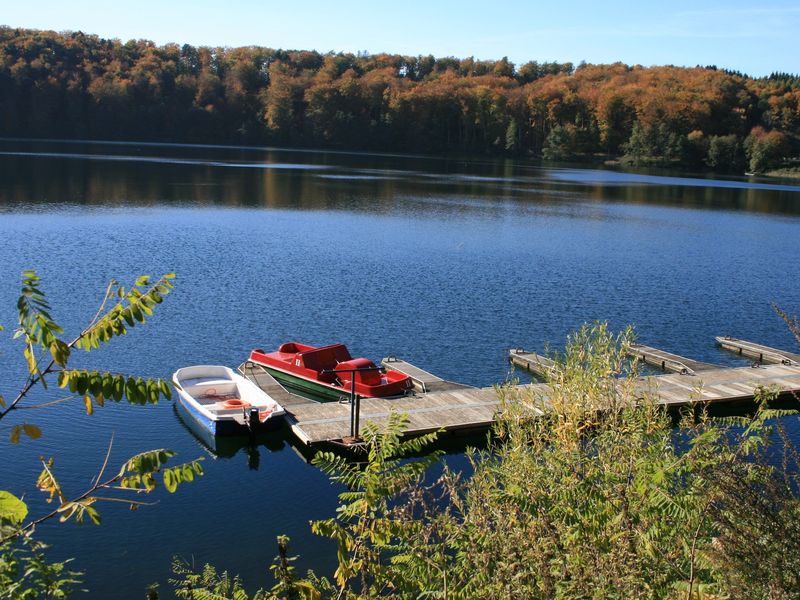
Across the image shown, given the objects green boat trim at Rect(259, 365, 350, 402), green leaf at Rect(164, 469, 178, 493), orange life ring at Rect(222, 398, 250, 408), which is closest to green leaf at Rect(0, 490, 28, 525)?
green leaf at Rect(164, 469, 178, 493)

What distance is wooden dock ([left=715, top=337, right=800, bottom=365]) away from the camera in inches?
1102

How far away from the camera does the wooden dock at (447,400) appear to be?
20.2 meters

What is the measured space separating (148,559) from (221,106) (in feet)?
478

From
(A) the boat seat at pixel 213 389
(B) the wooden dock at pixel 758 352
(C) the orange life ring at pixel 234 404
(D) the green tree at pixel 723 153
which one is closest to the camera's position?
(C) the orange life ring at pixel 234 404

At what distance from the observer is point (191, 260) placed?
41.5 m

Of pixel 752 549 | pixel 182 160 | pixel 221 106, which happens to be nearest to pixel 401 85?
pixel 221 106

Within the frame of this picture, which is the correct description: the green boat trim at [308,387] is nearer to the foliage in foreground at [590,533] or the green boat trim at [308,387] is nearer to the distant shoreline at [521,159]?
the foliage in foreground at [590,533]

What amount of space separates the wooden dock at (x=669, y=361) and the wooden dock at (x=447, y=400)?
0.28m

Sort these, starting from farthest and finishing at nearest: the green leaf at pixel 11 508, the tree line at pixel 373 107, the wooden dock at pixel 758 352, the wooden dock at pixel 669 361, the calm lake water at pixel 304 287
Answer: the tree line at pixel 373 107, the wooden dock at pixel 758 352, the wooden dock at pixel 669 361, the calm lake water at pixel 304 287, the green leaf at pixel 11 508

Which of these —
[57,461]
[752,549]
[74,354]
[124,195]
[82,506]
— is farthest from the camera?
[124,195]

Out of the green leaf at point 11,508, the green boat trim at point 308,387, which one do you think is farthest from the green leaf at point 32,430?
the green boat trim at point 308,387

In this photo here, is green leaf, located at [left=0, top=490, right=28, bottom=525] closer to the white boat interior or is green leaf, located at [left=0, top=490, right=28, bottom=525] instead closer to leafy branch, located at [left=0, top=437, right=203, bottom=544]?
leafy branch, located at [left=0, top=437, right=203, bottom=544]

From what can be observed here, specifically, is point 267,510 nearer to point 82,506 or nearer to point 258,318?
point 82,506

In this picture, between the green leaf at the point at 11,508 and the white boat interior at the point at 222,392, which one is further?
the white boat interior at the point at 222,392
